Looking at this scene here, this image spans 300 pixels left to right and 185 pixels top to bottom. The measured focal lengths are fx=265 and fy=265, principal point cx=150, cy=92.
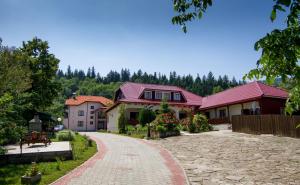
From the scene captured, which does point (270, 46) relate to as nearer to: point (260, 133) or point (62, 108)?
point (260, 133)

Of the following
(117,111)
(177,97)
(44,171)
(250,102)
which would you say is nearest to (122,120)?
A: (117,111)

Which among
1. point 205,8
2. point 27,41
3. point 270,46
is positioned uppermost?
point 27,41

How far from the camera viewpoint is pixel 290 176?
1034cm

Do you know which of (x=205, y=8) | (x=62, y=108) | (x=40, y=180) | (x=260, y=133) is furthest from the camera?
(x=62, y=108)

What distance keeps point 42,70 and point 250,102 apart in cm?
2418

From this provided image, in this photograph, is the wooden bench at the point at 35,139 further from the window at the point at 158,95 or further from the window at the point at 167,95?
the window at the point at 167,95

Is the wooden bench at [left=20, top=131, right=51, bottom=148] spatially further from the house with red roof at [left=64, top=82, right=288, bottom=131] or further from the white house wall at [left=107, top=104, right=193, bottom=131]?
the white house wall at [left=107, top=104, right=193, bottom=131]

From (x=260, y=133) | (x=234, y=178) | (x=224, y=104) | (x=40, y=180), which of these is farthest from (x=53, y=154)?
(x=224, y=104)

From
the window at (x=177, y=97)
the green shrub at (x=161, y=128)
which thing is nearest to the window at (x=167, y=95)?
the window at (x=177, y=97)

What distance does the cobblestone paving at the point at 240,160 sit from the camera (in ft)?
33.4

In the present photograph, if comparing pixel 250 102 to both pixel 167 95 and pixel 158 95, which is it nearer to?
pixel 167 95

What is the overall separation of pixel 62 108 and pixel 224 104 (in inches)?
1758

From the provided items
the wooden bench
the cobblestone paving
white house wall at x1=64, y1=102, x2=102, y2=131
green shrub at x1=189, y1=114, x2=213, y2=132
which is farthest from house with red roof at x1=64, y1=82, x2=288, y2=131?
white house wall at x1=64, y1=102, x2=102, y2=131

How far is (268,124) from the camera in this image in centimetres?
2170
